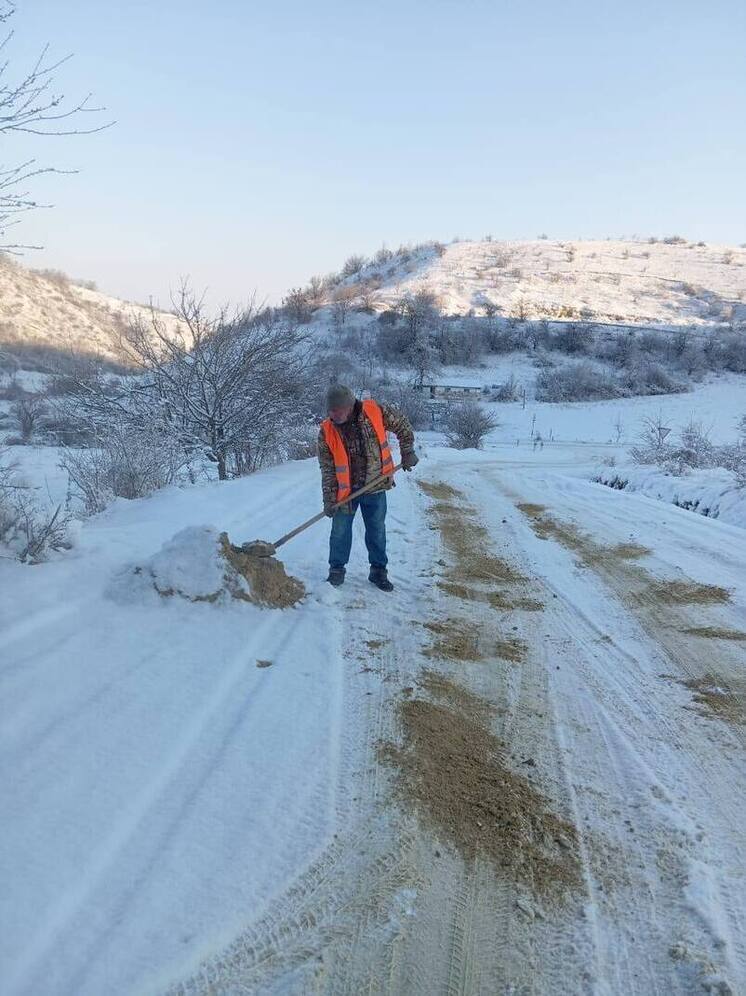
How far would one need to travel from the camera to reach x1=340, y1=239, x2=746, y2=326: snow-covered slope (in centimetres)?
6366

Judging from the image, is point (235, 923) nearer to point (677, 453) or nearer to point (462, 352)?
point (677, 453)

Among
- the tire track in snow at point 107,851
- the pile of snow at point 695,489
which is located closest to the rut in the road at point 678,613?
the tire track in snow at point 107,851

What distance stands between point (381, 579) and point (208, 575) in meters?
1.47

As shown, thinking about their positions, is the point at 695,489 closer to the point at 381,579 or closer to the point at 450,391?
the point at 381,579

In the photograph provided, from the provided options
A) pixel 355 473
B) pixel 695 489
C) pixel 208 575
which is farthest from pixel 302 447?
pixel 208 575

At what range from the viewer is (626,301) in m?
67.9

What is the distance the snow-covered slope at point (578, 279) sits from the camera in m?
63.7

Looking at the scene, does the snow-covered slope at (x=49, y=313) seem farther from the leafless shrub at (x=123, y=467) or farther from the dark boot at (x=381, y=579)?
the dark boot at (x=381, y=579)

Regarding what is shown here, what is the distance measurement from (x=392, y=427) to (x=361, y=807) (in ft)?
11.3

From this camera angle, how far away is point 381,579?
17.5ft

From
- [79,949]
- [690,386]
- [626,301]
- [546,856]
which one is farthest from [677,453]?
[626,301]

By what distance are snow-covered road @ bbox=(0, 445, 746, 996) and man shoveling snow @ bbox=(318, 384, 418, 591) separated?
292mm

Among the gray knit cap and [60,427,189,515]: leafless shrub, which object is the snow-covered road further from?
[60,427,189,515]: leafless shrub

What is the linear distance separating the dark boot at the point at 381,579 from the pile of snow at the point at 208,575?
0.72m
